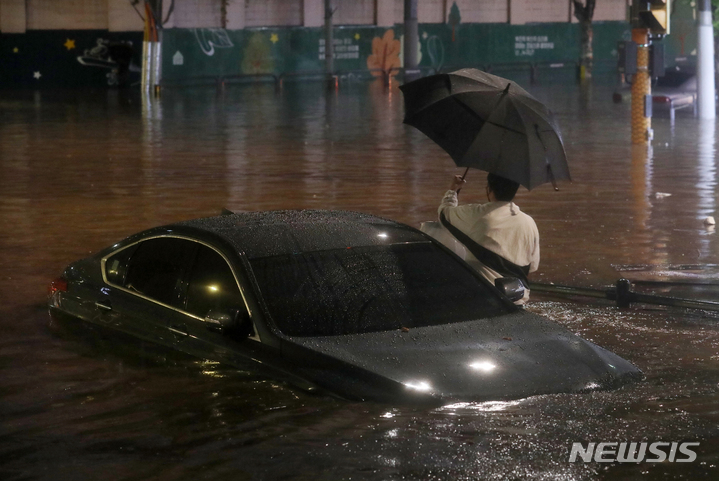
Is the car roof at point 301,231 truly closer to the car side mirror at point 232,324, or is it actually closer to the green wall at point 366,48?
the car side mirror at point 232,324

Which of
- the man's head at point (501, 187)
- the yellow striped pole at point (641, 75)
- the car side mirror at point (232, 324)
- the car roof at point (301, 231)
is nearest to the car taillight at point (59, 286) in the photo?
the car roof at point (301, 231)

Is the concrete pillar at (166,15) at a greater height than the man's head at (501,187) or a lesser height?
greater

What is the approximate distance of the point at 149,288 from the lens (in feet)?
21.2

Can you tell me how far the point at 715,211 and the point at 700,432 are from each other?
328 inches

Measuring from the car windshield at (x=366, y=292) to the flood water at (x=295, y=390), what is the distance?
1.30 feet

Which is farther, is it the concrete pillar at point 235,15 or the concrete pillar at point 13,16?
the concrete pillar at point 235,15

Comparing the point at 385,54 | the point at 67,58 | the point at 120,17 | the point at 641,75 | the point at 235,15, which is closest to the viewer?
the point at 641,75

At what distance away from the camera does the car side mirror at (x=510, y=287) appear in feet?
20.2

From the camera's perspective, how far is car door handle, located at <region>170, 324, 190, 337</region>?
6.05 m

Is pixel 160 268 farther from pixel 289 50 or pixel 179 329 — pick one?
pixel 289 50

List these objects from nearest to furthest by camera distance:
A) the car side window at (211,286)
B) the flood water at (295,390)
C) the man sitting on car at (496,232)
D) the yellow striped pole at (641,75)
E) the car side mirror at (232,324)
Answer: the flood water at (295,390), the car side mirror at (232,324), the car side window at (211,286), the man sitting on car at (496,232), the yellow striped pole at (641,75)

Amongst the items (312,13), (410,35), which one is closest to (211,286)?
(410,35)

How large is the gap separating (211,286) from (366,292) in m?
0.86

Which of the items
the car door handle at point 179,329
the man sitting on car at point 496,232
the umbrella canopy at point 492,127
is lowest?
the car door handle at point 179,329
